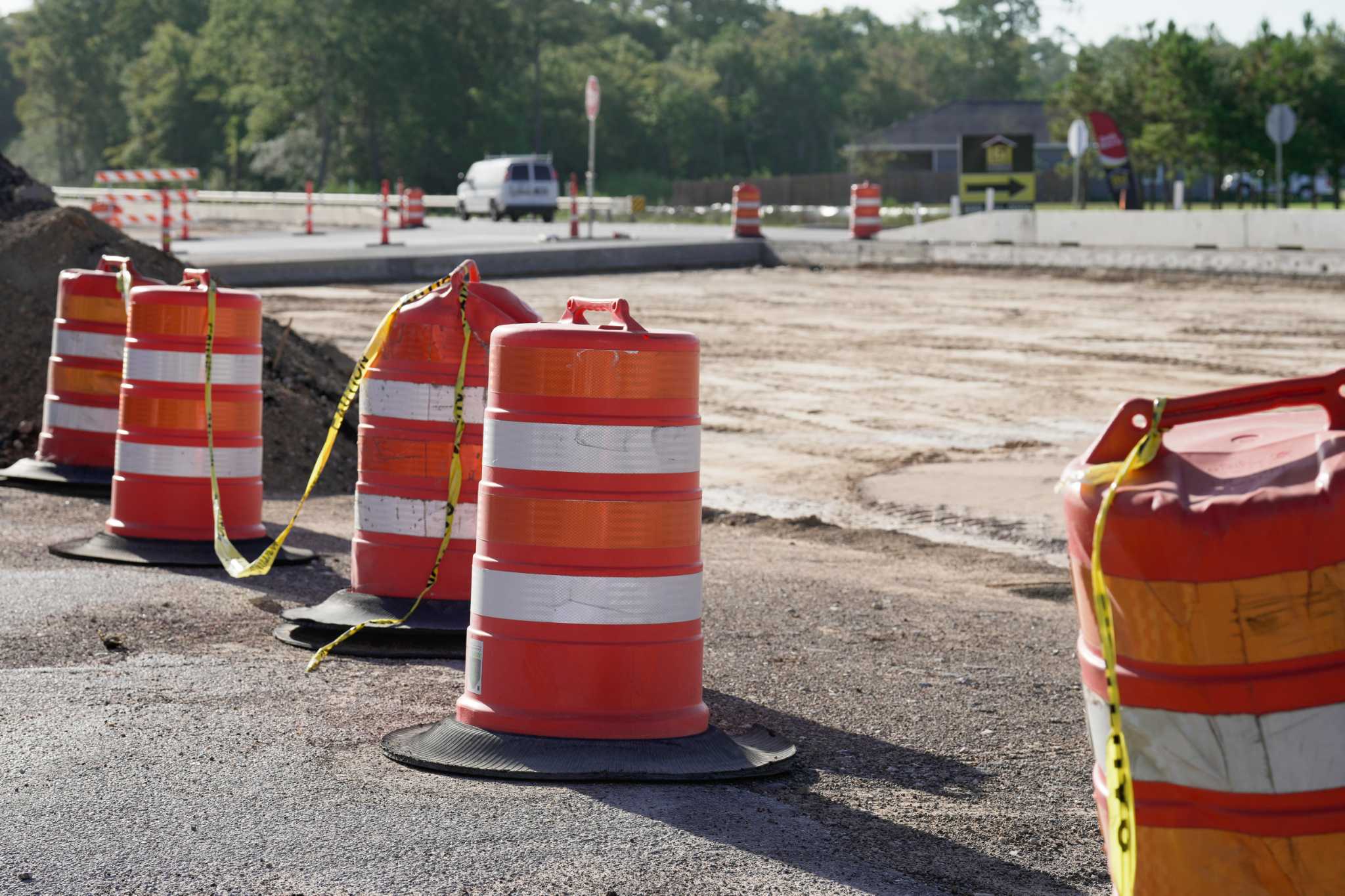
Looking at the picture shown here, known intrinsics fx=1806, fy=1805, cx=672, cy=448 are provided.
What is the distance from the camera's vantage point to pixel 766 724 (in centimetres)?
560

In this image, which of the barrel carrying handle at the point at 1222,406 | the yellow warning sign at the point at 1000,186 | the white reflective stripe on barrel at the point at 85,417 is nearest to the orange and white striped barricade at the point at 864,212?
the yellow warning sign at the point at 1000,186

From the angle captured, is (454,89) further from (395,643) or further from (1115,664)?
(1115,664)

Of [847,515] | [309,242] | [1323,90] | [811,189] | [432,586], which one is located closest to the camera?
[432,586]

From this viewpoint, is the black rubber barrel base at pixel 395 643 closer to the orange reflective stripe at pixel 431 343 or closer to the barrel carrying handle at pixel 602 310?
the orange reflective stripe at pixel 431 343

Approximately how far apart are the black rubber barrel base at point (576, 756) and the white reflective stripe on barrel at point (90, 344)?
5342mm

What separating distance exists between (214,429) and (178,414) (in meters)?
0.18

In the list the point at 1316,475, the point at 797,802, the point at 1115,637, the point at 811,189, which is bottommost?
the point at 797,802

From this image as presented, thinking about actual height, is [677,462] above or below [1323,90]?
below

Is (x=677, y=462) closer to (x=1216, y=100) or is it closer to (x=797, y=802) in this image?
(x=797, y=802)

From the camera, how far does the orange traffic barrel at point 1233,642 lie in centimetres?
309

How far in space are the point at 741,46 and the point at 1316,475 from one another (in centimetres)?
11580

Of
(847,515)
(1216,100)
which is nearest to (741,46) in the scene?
(1216,100)

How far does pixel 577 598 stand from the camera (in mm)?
4922

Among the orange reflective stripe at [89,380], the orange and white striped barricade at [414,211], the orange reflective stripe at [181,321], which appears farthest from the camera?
the orange and white striped barricade at [414,211]
